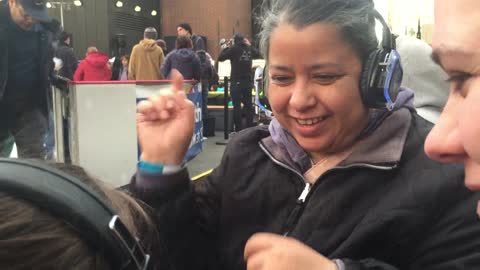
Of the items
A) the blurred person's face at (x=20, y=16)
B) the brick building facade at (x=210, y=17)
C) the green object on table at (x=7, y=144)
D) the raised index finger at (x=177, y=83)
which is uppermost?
the brick building facade at (x=210, y=17)

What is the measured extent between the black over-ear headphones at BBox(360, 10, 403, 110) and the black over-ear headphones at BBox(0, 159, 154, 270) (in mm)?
589

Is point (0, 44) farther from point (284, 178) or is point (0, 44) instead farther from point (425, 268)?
point (425, 268)

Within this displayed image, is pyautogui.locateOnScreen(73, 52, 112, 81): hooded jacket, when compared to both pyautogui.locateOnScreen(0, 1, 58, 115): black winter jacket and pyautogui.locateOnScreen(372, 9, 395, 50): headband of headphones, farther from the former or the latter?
pyautogui.locateOnScreen(372, 9, 395, 50): headband of headphones

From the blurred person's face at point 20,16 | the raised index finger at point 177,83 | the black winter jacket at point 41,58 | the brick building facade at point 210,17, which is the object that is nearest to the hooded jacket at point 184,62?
the black winter jacket at point 41,58

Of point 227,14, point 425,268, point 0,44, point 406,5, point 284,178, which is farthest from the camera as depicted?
point 227,14

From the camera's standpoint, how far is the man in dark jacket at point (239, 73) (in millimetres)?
6996

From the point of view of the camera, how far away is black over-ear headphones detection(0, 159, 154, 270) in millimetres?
553

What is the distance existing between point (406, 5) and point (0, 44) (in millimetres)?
3215

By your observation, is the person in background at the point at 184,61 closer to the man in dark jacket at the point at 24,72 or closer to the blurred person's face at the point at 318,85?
the man in dark jacket at the point at 24,72

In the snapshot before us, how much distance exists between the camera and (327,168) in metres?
1.03

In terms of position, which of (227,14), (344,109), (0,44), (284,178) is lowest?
(284,178)

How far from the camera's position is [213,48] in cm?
1725

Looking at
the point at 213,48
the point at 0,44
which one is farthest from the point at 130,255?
the point at 213,48

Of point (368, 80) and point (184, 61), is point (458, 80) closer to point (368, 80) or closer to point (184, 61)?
point (368, 80)
